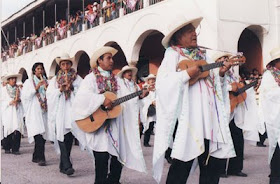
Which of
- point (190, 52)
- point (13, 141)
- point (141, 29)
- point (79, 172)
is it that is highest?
point (141, 29)

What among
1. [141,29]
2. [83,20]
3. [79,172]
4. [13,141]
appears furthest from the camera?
[83,20]

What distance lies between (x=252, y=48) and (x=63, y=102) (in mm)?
10526

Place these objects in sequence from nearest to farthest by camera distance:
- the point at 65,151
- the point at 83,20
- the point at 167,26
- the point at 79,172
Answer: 1. the point at 65,151
2. the point at 79,172
3. the point at 167,26
4. the point at 83,20

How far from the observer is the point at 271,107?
5.19 metres

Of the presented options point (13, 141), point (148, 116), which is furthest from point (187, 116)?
point (148, 116)

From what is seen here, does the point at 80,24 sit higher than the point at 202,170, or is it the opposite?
the point at 80,24

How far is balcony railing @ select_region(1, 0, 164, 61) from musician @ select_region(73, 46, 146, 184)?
10707 mm

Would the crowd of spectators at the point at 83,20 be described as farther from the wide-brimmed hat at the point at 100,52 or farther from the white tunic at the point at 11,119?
the wide-brimmed hat at the point at 100,52

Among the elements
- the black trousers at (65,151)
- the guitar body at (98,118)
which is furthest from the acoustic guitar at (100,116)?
the black trousers at (65,151)

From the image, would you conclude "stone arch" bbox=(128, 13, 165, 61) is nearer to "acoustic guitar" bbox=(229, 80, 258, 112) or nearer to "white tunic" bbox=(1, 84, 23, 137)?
"white tunic" bbox=(1, 84, 23, 137)

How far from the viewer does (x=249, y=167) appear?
269 inches

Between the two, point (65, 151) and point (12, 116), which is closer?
point (65, 151)

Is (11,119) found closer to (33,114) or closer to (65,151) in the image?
(33,114)

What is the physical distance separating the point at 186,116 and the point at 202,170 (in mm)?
525
